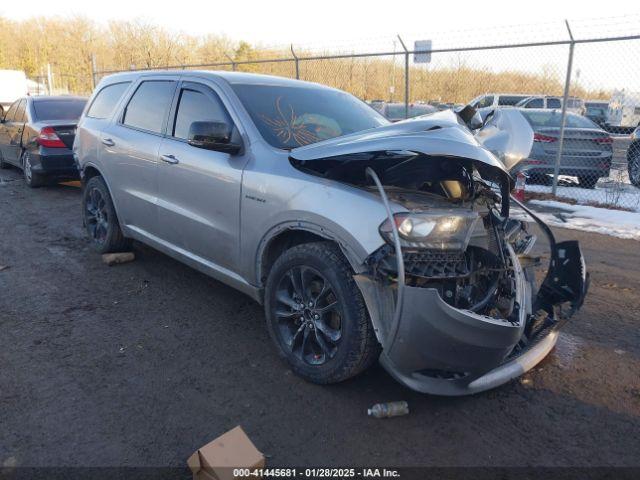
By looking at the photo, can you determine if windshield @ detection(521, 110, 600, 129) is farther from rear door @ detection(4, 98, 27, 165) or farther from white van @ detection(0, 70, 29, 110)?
white van @ detection(0, 70, 29, 110)

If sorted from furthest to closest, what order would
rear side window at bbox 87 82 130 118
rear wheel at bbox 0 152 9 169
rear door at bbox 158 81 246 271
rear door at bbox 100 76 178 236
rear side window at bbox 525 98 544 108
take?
rear side window at bbox 525 98 544 108
rear wheel at bbox 0 152 9 169
rear side window at bbox 87 82 130 118
rear door at bbox 100 76 178 236
rear door at bbox 158 81 246 271

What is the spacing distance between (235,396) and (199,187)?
1.60 meters

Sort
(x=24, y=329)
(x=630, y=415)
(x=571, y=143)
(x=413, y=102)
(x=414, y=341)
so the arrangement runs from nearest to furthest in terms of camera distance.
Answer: (x=414, y=341) < (x=630, y=415) < (x=24, y=329) < (x=571, y=143) < (x=413, y=102)

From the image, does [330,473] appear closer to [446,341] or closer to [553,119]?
[446,341]

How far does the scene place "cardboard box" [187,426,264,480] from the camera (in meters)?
2.21

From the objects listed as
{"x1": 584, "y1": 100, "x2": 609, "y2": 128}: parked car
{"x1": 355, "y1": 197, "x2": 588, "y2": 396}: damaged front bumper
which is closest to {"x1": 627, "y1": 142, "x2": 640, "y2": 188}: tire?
{"x1": 355, "y1": 197, "x2": 588, "y2": 396}: damaged front bumper

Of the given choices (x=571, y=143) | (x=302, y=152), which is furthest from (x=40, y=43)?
(x=302, y=152)

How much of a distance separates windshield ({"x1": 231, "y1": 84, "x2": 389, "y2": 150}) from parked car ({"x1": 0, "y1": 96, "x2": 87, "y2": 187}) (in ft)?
19.7

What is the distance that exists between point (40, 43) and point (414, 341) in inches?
2143

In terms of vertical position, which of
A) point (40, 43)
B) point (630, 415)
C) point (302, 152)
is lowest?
point (630, 415)

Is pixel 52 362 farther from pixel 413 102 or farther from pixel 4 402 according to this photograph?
pixel 413 102

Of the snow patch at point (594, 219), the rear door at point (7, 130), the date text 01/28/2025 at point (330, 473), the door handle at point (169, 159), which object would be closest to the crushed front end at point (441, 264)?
the date text 01/28/2025 at point (330, 473)

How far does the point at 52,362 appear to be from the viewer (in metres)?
3.35

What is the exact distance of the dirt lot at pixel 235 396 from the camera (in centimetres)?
256
